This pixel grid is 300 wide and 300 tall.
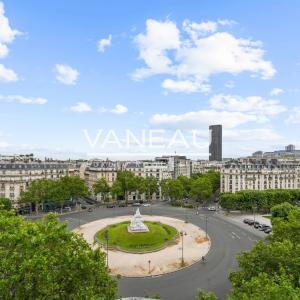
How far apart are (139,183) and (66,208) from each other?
95.1ft

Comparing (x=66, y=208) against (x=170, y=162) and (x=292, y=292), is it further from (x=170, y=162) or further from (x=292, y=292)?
(x=292, y=292)

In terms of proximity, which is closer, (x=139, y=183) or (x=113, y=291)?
(x=113, y=291)

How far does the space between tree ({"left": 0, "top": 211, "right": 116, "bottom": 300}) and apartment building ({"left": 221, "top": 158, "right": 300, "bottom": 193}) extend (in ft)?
323

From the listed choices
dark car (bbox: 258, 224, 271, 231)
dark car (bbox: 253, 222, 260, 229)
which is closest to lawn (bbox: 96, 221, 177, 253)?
dark car (bbox: 253, 222, 260, 229)

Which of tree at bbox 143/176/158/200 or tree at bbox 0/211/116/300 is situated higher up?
tree at bbox 0/211/116/300

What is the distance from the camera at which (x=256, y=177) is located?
387ft

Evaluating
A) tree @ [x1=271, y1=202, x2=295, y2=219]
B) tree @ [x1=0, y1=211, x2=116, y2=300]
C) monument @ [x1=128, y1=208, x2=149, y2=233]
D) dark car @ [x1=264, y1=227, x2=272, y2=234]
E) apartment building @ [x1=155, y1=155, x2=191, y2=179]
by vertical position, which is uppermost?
apartment building @ [x1=155, y1=155, x2=191, y2=179]

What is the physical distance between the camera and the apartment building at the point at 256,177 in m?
117

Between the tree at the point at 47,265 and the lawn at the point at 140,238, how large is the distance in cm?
3538

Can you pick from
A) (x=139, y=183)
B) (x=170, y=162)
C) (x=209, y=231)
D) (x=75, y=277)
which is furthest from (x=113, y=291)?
(x=170, y=162)

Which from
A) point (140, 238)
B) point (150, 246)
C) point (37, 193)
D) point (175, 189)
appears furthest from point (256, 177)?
point (37, 193)

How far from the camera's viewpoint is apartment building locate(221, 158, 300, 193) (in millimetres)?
117188

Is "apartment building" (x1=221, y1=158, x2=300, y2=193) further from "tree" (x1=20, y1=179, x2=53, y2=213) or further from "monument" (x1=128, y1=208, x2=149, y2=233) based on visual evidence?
"tree" (x1=20, y1=179, x2=53, y2=213)

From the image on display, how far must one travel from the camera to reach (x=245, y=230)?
242 ft
